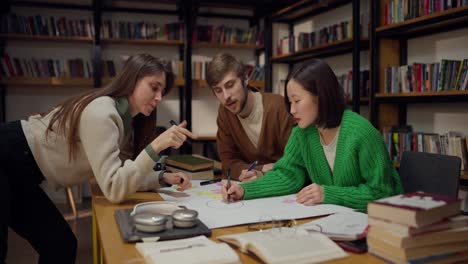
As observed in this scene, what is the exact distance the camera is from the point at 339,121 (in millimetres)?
1501

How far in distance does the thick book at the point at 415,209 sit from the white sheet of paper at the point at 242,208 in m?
0.35

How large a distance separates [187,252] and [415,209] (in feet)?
1.53

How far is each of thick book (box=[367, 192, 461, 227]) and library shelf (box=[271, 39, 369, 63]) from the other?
9.67ft

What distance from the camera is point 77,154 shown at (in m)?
1.53

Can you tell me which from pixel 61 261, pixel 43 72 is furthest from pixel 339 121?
pixel 43 72

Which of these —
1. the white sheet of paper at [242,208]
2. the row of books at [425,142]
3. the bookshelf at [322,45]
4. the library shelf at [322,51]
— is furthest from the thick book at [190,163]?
the library shelf at [322,51]

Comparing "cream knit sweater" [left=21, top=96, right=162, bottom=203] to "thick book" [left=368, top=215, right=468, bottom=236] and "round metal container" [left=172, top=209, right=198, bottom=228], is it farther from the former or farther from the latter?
"thick book" [left=368, top=215, right=468, bottom=236]

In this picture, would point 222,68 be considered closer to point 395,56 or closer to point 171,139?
point 171,139

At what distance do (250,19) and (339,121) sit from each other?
424cm

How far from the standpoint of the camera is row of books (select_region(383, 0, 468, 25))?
2.76 meters

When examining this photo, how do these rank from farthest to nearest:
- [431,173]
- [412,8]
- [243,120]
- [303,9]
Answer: [303,9] → [412,8] → [243,120] → [431,173]

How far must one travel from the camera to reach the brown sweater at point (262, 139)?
7.11 feet

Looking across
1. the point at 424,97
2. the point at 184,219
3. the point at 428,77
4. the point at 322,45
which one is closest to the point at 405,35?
the point at 428,77

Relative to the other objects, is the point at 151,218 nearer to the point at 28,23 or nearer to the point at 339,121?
the point at 339,121
